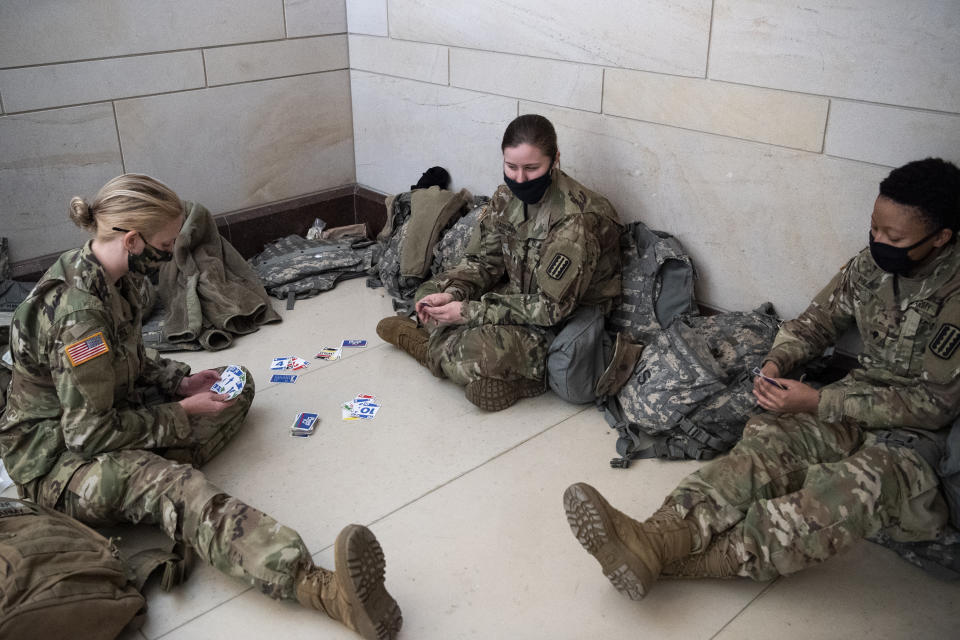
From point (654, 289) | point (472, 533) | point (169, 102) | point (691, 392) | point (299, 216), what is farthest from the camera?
point (299, 216)

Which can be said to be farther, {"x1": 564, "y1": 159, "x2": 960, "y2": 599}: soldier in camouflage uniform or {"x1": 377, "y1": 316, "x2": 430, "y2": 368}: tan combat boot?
{"x1": 377, "y1": 316, "x2": 430, "y2": 368}: tan combat boot

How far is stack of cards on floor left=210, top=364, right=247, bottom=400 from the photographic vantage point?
11.2 feet

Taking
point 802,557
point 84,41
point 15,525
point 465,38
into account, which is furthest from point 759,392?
point 84,41

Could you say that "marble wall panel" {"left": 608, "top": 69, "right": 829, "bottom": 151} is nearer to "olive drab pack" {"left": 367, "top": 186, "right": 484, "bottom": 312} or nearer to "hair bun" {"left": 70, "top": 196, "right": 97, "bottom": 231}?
"olive drab pack" {"left": 367, "top": 186, "right": 484, "bottom": 312}

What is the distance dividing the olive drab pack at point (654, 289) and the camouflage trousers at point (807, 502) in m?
1.19

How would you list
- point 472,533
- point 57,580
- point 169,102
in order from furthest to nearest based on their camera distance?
point 169,102 < point 472,533 < point 57,580

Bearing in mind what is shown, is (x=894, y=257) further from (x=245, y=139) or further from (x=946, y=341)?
(x=245, y=139)

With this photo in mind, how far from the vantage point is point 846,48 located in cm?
319

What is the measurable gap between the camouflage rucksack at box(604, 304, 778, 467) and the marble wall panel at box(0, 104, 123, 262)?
3.32 meters

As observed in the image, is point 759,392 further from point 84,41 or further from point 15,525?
point 84,41

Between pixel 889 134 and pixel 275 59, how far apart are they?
149 inches

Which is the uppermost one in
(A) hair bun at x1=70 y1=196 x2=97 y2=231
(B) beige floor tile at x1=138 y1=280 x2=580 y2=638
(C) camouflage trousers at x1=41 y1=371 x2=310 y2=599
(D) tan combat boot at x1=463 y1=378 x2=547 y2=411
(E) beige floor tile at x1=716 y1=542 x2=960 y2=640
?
(A) hair bun at x1=70 y1=196 x2=97 y2=231

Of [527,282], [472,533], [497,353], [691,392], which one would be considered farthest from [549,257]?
[472,533]

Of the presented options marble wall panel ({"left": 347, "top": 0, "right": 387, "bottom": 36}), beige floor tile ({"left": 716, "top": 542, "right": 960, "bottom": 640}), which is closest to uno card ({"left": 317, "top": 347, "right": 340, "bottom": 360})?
marble wall panel ({"left": 347, "top": 0, "right": 387, "bottom": 36})
